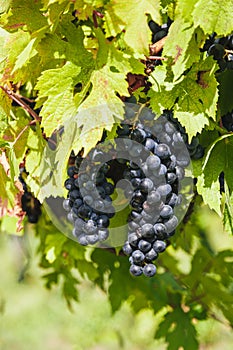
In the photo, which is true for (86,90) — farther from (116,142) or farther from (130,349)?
(130,349)

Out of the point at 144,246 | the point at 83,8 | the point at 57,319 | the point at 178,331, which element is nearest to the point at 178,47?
the point at 83,8

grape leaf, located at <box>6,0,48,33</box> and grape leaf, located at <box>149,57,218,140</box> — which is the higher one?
grape leaf, located at <box>6,0,48,33</box>

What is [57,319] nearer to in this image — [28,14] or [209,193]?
[209,193]

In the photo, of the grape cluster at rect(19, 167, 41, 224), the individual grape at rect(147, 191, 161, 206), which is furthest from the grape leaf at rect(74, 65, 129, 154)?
the grape cluster at rect(19, 167, 41, 224)

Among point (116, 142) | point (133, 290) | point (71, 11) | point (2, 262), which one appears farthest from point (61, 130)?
point (2, 262)

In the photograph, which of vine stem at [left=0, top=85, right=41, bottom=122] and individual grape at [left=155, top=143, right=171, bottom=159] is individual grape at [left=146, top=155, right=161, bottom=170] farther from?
Result: vine stem at [left=0, top=85, right=41, bottom=122]
